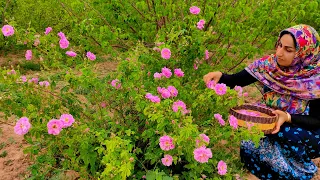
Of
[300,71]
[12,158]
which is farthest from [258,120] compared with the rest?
[12,158]

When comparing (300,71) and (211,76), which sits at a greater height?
(300,71)

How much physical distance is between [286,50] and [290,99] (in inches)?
16.0

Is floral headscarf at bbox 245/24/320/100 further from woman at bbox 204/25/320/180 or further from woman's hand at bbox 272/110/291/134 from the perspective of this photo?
Answer: woman's hand at bbox 272/110/291/134

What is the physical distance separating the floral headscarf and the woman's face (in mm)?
30

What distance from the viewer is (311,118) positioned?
2482 millimetres

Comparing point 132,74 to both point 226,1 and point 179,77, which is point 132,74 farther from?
point 226,1

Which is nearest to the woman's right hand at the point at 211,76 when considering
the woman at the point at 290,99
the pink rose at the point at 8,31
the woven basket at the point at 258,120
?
the woman at the point at 290,99

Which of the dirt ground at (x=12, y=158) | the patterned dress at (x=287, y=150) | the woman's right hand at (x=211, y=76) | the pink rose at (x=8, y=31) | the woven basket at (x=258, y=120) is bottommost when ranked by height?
the dirt ground at (x=12, y=158)

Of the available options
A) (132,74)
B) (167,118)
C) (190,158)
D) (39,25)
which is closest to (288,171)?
(190,158)

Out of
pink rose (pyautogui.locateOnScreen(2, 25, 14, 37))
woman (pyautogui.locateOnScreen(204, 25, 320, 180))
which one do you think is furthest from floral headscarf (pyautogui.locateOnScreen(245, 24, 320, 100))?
pink rose (pyautogui.locateOnScreen(2, 25, 14, 37))

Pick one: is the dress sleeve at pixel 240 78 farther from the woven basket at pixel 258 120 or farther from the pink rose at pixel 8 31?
the pink rose at pixel 8 31

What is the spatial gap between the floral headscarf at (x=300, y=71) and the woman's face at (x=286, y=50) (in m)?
0.03

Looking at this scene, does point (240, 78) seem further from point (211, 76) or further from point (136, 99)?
point (136, 99)

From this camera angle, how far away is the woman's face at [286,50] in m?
2.37
